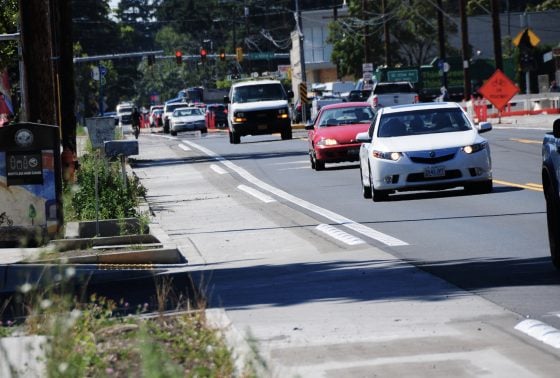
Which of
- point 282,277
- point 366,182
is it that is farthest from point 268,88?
point 282,277

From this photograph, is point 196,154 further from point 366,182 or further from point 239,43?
point 239,43

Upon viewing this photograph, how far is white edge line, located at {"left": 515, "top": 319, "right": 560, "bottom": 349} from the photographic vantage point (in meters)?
9.63

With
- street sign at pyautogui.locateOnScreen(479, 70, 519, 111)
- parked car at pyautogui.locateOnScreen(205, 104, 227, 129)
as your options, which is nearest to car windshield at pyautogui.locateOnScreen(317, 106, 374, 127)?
street sign at pyautogui.locateOnScreen(479, 70, 519, 111)

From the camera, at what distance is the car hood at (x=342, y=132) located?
33.6m

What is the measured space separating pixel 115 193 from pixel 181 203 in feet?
16.3

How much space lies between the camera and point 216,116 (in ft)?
315

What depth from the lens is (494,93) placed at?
56500 mm

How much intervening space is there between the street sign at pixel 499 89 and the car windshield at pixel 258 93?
8.24 meters

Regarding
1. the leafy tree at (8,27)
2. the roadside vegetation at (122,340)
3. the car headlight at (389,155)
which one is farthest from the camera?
the leafy tree at (8,27)

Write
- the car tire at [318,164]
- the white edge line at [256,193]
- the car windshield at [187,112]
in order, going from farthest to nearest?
the car windshield at [187,112] < the car tire at [318,164] < the white edge line at [256,193]

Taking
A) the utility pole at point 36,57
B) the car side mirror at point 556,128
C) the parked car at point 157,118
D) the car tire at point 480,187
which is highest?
the utility pole at point 36,57

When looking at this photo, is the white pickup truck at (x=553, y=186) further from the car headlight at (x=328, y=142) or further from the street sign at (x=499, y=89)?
the street sign at (x=499, y=89)

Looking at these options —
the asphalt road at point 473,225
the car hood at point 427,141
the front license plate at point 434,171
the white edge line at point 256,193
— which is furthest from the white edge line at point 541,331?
the white edge line at point 256,193

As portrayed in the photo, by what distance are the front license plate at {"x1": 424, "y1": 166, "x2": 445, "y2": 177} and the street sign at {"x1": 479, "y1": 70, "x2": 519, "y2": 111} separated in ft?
111
